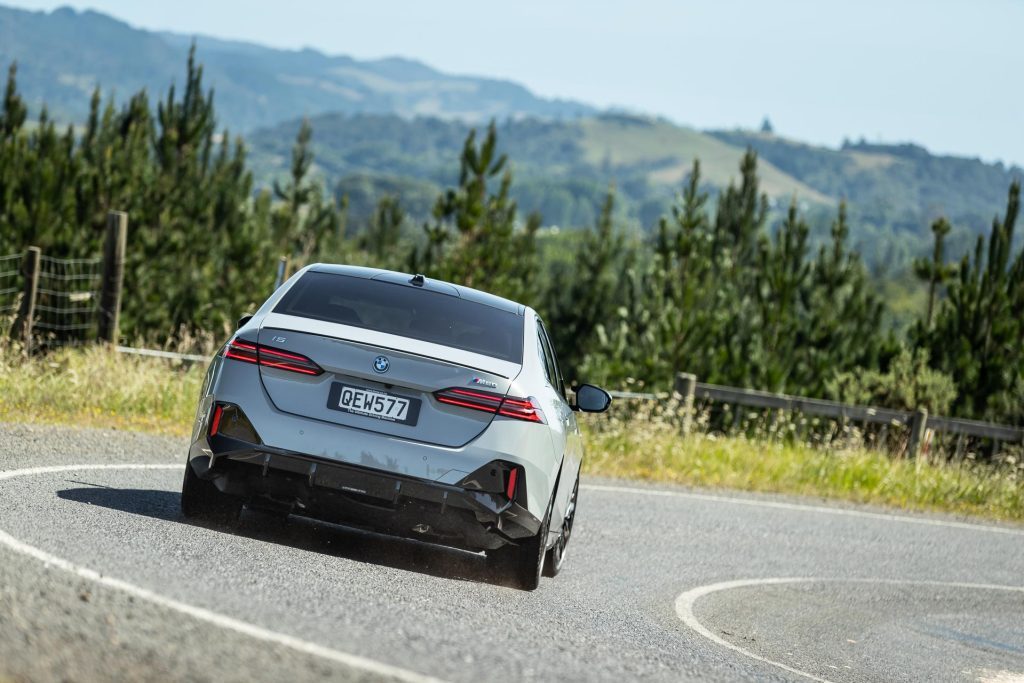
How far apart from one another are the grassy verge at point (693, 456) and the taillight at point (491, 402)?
22.5 feet

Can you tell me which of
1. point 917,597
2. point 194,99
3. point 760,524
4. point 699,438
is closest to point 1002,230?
point 699,438

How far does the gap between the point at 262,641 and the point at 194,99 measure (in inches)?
1774

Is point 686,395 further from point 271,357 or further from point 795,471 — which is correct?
point 271,357

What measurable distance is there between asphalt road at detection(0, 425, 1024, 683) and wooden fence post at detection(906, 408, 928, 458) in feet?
19.9

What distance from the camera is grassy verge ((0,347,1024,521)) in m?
13.5

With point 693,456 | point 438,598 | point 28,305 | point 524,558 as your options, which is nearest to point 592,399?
point 524,558

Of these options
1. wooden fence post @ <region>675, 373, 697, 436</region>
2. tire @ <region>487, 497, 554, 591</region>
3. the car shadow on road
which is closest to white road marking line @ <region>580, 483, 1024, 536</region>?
wooden fence post @ <region>675, 373, 697, 436</region>

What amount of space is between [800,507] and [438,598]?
33.2 feet

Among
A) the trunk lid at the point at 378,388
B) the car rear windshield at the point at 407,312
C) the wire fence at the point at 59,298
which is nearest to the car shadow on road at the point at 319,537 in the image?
the trunk lid at the point at 378,388

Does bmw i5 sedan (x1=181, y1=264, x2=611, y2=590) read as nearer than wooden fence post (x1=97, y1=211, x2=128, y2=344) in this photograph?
Yes

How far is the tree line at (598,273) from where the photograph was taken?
89.5 ft

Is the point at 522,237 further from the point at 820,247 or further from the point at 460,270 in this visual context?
the point at 820,247

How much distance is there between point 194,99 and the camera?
47438mm

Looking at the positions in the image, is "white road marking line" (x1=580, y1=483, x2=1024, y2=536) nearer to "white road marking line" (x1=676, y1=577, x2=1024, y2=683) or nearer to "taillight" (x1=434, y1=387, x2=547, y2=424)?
"white road marking line" (x1=676, y1=577, x2=1024, y2=683)
